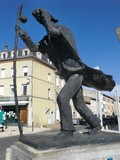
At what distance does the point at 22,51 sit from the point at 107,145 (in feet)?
112

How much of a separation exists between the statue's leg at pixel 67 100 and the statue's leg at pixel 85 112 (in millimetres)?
261

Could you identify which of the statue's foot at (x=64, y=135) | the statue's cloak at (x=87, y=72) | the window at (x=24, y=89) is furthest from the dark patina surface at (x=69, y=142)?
the window at (x=24, y=89)

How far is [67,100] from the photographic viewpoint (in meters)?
3.85

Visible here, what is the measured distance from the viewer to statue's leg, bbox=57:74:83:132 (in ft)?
12.3

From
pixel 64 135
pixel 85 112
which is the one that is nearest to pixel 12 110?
pixel 85 112

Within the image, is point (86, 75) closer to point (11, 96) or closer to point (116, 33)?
point (116, 33)

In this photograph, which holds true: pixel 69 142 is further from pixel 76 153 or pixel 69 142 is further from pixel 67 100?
pixel 67 100

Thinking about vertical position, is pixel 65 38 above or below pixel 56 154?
above

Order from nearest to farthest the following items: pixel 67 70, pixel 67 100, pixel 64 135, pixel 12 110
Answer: pixel 64 135 < pixel 67 100 < pixel 67 70 < pixel 12 110

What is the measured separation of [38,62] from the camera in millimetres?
36188

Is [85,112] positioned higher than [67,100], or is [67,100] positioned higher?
[67,100]

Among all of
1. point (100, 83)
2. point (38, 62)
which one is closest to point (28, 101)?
point (38, 62)

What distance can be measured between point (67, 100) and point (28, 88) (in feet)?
100

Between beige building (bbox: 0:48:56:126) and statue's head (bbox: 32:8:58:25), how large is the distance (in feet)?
94.2
